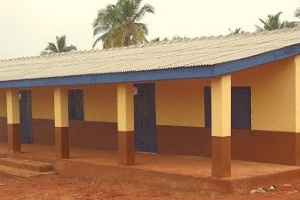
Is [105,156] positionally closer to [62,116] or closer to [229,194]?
[62,116]

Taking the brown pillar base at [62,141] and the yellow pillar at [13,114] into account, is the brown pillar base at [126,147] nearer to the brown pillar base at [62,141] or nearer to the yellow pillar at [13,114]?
the brown pillar base at [62,141]

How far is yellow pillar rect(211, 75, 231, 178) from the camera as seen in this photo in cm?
1002

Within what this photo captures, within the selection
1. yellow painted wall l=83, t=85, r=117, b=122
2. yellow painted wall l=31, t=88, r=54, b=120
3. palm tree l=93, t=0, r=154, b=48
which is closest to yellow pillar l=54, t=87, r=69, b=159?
yellow painted wall l=83, t=85, r=117, b=122

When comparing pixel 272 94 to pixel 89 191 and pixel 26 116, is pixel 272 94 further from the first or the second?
pixel 26 116

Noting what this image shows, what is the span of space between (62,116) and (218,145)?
17.2 ft

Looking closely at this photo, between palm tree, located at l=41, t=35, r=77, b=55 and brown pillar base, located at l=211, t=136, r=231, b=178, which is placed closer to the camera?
brown pillar base, located at l=211, t=136, r=231, b=178

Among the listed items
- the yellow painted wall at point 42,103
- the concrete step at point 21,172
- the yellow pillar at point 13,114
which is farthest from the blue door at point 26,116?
the concrete step at point 21,172

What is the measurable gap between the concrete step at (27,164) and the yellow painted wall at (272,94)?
5.27 m

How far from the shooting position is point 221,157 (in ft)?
33.0

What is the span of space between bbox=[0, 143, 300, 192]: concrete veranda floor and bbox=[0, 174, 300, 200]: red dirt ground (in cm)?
40

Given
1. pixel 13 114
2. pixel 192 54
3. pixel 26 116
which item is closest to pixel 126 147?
pixel 192 54

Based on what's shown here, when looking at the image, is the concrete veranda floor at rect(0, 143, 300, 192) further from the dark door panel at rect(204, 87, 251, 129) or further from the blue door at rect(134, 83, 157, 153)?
the dark door panel at rect(204, 87, 251, 129)

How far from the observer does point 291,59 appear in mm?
11555

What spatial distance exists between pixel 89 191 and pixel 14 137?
18.1 ft
